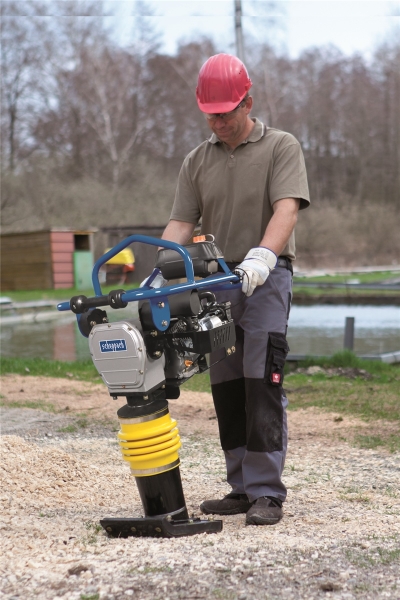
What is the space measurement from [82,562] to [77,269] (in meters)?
21.4

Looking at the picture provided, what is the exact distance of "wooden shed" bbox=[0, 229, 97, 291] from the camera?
23.6 metres

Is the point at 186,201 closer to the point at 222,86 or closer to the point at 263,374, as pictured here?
the point at 222,86

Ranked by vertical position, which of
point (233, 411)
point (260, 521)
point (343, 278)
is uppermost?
point (233, 411)

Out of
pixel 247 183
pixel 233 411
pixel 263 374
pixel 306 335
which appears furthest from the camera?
pixel 306 335

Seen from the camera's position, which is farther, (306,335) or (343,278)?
(343,278)

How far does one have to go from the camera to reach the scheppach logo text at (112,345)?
2.94 metres

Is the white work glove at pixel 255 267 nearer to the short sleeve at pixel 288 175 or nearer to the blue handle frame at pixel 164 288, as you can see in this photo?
the blue handle frame at pixel 164 288

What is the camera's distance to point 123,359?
2955 mm

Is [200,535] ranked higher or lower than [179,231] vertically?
lower

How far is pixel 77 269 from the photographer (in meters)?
23.9

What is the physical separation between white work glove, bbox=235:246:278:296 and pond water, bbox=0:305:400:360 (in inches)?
256

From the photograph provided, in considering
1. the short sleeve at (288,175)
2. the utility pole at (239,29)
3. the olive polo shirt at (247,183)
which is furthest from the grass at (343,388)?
the utility pole at (239,29)

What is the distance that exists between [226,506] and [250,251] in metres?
1.20

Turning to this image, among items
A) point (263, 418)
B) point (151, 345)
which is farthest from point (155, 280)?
point (263, 418)
